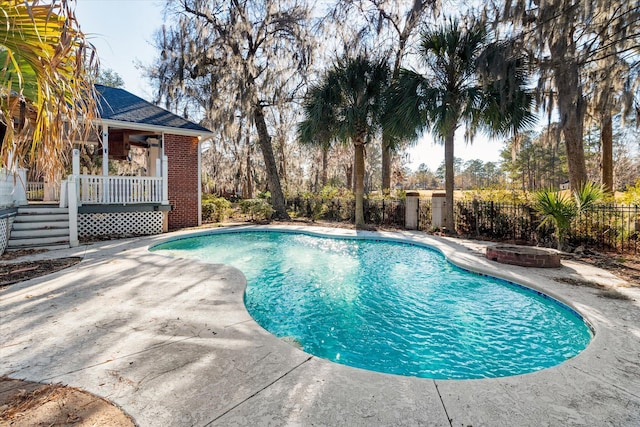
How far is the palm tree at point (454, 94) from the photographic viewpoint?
887cm

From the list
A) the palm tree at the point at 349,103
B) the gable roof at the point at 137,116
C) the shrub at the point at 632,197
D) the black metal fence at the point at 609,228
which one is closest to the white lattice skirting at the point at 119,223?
the gable roof at the point at 137,116

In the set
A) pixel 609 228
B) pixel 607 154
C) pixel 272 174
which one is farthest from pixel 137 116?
pixel 607 154

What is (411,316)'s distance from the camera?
418 cm

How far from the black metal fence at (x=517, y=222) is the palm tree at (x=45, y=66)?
9342 mm

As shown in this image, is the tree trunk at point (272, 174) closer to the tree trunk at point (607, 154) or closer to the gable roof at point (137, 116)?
the gable roof at point (137, 116)

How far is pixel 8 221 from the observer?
Answer: 748 centimetres

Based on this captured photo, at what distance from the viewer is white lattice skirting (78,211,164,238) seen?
9.29m

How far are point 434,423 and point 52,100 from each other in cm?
288

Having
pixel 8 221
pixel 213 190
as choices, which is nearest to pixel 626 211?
pixel 8 221

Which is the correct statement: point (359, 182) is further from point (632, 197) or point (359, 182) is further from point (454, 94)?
point (632, 197)

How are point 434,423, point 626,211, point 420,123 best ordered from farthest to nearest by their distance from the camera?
point 420,123 → point 626,211 → point 434,423

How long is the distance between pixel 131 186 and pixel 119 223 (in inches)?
48.5

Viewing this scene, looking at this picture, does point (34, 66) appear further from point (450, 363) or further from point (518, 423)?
point (450, 363)

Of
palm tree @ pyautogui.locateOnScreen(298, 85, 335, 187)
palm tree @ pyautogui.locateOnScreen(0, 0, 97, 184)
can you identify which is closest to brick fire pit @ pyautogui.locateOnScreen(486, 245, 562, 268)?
palm tree @ pyautogui.locateOnScreen(0, 0, 97, 184)
